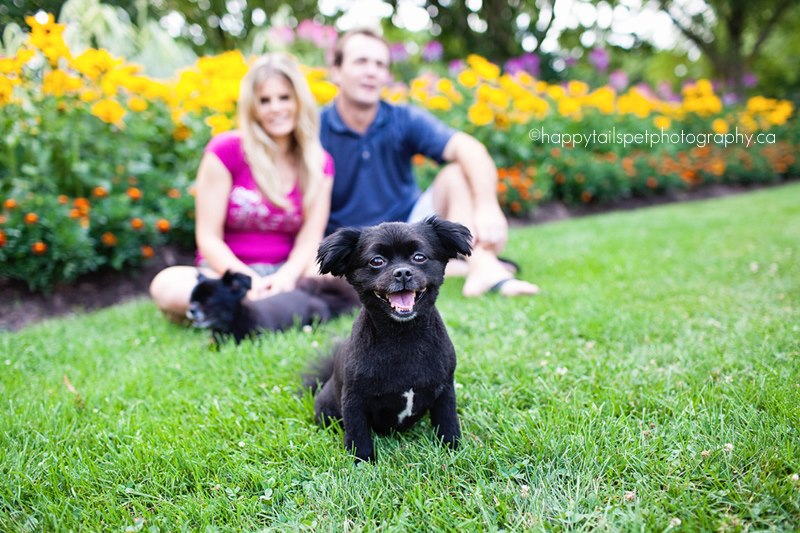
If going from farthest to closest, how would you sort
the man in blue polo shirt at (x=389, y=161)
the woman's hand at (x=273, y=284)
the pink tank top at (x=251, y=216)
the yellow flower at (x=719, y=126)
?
the yellow flower at (x=719, y=126), the man in blue polo shirt at (x=389, y=161), the pink tank top at (x=251, y=216), the woman's hand at (x=273, y=284)

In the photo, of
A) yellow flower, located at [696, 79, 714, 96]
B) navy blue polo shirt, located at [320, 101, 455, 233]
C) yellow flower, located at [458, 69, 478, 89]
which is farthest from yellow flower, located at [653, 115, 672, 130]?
navy blue polo shirt, located at [320, 101, 455, 233]

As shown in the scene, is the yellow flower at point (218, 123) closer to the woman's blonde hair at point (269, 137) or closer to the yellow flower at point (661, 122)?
the woman's blonde hair at point (269, 137)

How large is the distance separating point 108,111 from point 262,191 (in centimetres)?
164

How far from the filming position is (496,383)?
264 centimetres

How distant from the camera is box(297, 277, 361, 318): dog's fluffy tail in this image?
3.95 metres

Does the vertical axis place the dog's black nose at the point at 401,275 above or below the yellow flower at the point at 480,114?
below

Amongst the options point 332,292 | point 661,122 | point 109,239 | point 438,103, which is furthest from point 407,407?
point 661,122

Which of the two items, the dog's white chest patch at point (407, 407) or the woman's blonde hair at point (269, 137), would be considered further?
the woman's blonde hair at point (269, 137)

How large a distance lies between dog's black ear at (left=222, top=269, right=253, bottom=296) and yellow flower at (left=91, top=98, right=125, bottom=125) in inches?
83.6

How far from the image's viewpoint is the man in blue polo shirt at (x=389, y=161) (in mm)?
4246

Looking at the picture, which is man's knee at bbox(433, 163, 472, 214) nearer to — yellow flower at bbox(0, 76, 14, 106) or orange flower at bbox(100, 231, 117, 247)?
orange flower at bbox(100, 231, 117, 247)

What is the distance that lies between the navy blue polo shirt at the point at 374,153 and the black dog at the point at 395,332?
99.4 inches

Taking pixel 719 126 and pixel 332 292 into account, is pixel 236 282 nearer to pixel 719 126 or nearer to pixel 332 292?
pixel 332 292

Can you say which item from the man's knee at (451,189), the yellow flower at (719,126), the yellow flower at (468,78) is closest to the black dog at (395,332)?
the man's knee at (451,189)
